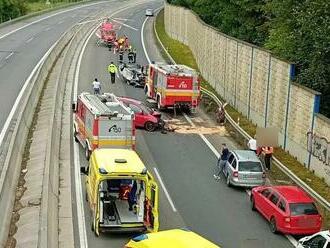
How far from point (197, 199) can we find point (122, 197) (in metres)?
4.38

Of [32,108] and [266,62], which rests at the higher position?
[266,62]

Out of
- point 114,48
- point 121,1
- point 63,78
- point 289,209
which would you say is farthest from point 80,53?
point 121,1

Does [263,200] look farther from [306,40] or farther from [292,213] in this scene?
[306,40]

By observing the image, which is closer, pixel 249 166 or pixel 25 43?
pixel 249 166

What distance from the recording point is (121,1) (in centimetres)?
12925

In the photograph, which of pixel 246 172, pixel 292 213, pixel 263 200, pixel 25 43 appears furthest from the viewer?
pixel 25 43

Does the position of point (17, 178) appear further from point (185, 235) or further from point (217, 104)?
point (217, 104)

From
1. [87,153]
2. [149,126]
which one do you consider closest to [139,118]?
[149,126]

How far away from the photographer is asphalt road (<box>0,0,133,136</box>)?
4070 cm

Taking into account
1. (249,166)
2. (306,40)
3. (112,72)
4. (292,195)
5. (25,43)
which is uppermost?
(306,40)

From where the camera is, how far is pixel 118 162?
66.0ft

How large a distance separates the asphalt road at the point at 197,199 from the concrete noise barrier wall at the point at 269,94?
8.94 ft

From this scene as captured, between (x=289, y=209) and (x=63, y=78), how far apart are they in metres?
27.9

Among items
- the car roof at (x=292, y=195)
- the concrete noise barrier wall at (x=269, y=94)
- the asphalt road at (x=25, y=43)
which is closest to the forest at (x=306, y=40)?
the concrete noise barrier wall at (x=269, y=94)
